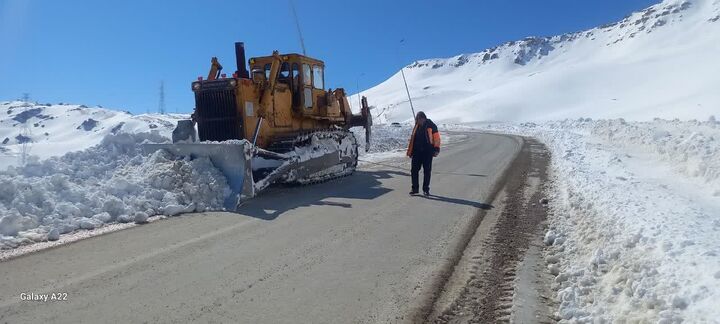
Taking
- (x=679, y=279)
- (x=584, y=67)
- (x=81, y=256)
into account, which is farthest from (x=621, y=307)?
(x=584, y=67)

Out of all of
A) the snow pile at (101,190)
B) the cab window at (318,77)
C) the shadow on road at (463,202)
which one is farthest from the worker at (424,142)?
the cab window at (318,77)

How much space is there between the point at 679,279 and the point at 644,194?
3.77m

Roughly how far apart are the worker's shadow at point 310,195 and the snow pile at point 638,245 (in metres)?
3.50

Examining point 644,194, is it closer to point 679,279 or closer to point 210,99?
point 679,279

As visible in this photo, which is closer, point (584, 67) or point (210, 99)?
point (210, 99)

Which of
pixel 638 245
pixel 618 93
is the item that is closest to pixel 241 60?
pixel 638 245

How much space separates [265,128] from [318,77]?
3026 millimetres

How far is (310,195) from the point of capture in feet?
31.6

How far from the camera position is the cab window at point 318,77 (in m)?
13.3

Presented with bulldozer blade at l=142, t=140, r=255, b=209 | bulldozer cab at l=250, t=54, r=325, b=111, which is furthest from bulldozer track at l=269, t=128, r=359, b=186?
bulldozer blade at l=142, t=140, r=255, b=209

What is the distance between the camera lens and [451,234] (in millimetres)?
6465

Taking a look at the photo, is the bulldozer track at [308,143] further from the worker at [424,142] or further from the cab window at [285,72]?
the worker at [424,142]

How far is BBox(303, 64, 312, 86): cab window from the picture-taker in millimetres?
12758

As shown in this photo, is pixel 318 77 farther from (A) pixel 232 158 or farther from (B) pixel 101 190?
(B) pixel 101 190
